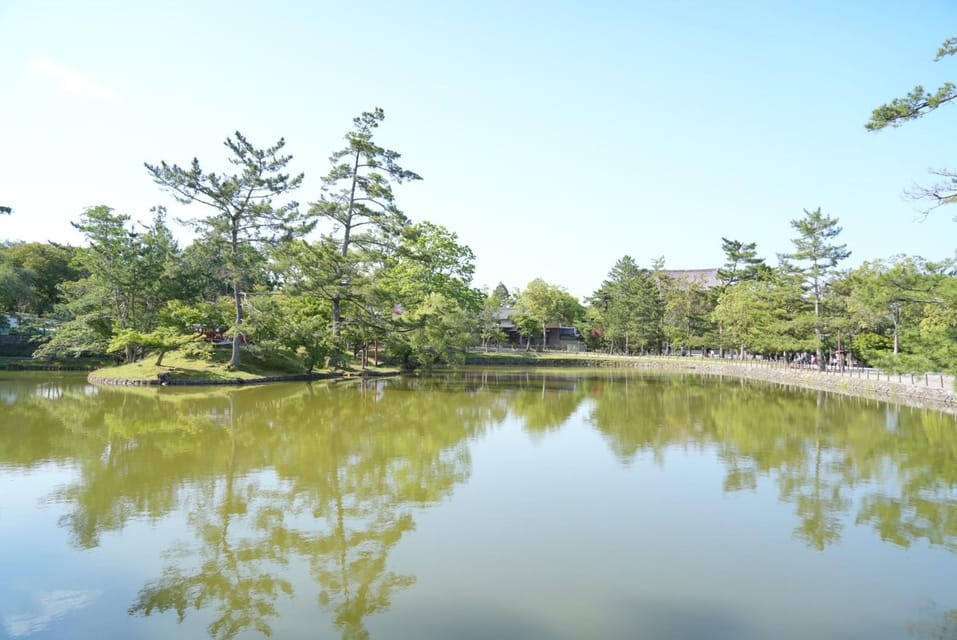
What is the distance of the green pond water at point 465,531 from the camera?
4535mm

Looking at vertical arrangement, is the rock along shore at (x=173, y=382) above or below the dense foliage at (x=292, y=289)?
below

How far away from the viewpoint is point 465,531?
6426mm

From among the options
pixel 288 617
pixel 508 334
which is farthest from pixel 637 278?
pixel 288 617

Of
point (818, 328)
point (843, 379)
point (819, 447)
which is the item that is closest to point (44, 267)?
point (819, 447)

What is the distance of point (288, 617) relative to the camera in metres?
4.46

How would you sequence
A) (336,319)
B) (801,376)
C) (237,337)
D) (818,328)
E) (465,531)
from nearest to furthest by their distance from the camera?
(465,531) < (237,337) < (336,319) < (801,376) < (818,328)

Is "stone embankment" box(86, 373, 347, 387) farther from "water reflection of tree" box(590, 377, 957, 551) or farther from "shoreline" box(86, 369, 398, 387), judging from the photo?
"water reflection of tree" box(590, 377, 957, 551)

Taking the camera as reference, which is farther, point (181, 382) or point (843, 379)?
point (843, 379)

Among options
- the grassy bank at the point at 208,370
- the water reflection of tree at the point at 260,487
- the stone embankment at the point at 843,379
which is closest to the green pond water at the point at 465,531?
the water reflection of tree at the point at 260,487

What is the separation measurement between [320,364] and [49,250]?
1912 centimetres

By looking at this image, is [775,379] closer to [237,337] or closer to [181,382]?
[237,337]

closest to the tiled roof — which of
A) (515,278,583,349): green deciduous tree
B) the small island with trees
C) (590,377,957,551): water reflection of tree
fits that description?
(515,278,583,349): green deciduous tree

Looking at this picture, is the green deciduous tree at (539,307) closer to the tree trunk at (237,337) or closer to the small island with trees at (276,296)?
the small island with trees at (276,296)

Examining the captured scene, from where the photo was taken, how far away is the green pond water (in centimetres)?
454
